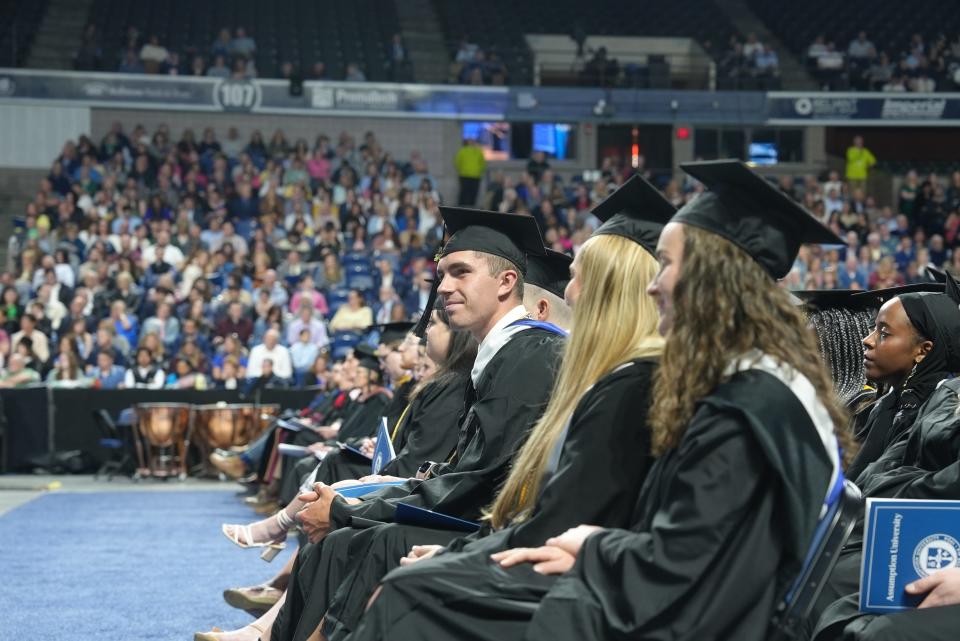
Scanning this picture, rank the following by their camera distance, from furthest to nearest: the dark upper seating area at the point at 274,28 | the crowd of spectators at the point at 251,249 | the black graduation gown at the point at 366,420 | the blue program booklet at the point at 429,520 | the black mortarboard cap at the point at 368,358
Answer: the dark upper seating area at the point at 274,28 < the crowd of spectators at the point at 251,249 < the black mortarboard cap at the point at 368,358 < the black graduation gown at the point at 366,420 < the blue program booklet at the point at 429,520

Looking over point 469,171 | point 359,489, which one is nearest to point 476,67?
point 469,171

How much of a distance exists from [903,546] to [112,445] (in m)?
13.3

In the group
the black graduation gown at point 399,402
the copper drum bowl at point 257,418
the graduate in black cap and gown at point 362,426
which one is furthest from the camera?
the copper drum bowl at point 257,418

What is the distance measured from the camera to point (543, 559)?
2.93 meters

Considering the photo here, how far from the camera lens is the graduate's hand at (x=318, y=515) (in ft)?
14.9

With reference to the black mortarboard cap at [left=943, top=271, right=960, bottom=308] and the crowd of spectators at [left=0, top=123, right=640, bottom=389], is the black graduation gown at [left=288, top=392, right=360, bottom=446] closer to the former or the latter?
the crowd of spectators at [left=0, top=123, right=640, bottom=389]

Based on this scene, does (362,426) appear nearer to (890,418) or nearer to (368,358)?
(368,358)

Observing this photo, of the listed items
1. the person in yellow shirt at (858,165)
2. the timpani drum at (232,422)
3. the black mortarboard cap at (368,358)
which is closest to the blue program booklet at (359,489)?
the black mortarboard cap at (368,358)

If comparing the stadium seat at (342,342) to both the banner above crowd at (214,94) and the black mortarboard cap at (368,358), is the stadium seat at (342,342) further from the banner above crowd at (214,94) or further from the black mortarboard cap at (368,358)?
the banner above crowd at (214,94)

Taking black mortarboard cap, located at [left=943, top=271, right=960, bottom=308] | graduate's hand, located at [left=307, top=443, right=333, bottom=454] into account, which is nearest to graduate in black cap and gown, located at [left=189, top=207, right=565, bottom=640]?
black mortarboard cap, located at [left=943, top=271, right=960, bottom=308]

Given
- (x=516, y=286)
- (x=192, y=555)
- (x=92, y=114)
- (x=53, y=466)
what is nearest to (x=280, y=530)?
(x=516, y=286)

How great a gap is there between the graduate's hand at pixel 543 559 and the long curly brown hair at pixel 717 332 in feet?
1.08

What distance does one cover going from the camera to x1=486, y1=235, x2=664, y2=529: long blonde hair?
10.9 feet

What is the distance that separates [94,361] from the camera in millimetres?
16719
